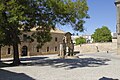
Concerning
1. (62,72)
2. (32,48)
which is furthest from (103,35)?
(62,72)

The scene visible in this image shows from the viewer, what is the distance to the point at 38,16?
24.0 metres

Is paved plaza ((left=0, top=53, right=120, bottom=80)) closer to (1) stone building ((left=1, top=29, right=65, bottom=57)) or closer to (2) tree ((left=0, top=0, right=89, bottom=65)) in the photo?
(2) tree ((left=0, top=0, right=89, bottom=65))

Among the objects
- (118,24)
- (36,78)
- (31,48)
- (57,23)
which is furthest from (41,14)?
(31,48)

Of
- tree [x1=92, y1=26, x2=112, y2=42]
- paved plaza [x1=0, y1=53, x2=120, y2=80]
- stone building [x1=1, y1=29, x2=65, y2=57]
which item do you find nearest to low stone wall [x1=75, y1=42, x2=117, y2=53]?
stone building [x1=1, y1=29, x2=65, y2=57]

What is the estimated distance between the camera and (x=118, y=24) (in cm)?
4506

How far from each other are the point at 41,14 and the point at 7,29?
3727 millimetres

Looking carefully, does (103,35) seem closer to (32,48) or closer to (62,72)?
(32,48)

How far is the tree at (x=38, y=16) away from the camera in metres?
21.1

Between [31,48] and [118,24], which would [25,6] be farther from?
[31,48]

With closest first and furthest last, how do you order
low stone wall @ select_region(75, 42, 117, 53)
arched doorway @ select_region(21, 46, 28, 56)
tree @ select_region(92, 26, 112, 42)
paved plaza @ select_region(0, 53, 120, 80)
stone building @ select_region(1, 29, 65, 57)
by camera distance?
paved plaza @ select_region(0, 53, 120, 80)
stone building @ select_region(1, 29, 65, 57)
arched doorway @ select_region(21, 46, 28, 56)
low stone wall @ select_region(75, 42, 117, 53)
tree @ select_region(92, 26, 112, 42)

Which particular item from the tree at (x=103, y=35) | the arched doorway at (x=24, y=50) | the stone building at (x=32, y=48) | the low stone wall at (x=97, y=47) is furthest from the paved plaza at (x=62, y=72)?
the tree at (x=103, y=35)

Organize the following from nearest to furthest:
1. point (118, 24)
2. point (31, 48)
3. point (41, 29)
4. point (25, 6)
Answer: point (25, 6), point (41, 29), point (118, 24), point (31, 48)

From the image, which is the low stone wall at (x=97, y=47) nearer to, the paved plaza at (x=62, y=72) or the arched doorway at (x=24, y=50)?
the arched doorway at (x=24, y=50)

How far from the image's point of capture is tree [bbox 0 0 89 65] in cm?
2106
